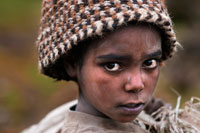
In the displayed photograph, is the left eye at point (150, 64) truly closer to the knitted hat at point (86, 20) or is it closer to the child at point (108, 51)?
the child at point (108, 51)

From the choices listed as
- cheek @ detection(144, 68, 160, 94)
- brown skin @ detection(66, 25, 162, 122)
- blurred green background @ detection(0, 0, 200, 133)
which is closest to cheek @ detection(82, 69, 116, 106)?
brown skin @ detection(66, 25, 162, 122)

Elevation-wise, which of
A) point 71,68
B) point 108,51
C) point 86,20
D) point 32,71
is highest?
point 86,20

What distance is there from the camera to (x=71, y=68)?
5.61ft

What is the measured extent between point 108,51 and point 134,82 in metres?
0.16

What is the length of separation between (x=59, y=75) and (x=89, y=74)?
0.29 metres

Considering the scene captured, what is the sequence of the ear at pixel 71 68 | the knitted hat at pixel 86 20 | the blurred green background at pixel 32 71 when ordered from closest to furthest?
the knitted hat at pixel 86 20 → the ear at pixel 71 68 → the blurred green background at pixel 32 71

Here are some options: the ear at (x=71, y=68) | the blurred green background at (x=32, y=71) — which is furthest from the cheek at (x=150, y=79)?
the blurred green background at (x=32, y=71)

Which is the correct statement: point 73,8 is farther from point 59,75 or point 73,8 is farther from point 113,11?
point 59,75

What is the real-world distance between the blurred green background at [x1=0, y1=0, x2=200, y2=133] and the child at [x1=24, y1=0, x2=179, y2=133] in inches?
34.1

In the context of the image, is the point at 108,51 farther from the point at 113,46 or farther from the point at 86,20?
the point at 86,20

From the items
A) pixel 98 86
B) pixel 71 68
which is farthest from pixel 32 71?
pixel 98 86

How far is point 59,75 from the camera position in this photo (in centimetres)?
182

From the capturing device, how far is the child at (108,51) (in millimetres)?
1492

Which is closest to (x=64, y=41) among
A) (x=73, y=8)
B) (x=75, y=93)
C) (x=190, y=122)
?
(x=73, y=8)
